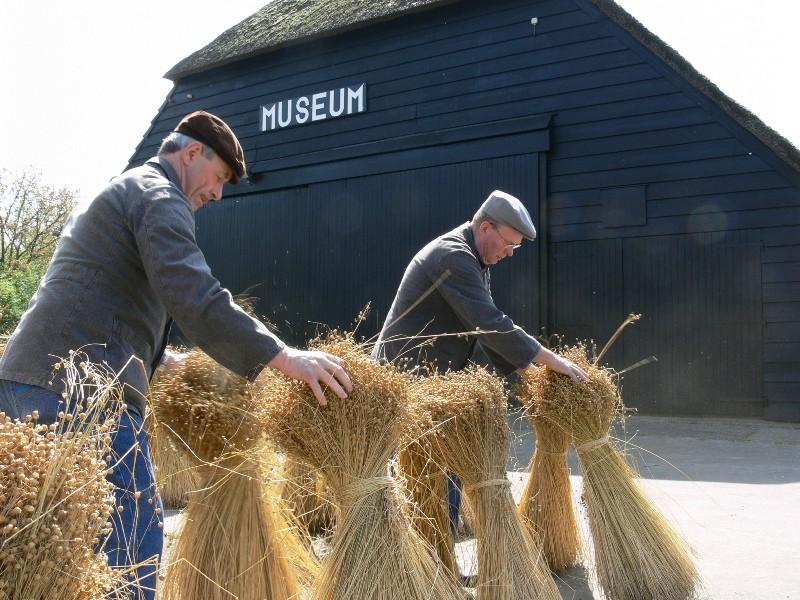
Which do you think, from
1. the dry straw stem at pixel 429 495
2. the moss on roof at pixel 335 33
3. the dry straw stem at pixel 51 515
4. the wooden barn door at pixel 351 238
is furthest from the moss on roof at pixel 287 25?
the dry straw stem at pixel 51 515

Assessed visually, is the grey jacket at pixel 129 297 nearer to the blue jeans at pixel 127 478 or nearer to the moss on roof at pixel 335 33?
the blue jeans at pixel 127 478

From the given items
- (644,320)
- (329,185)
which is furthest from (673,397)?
(329,185)

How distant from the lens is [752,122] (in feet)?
28.5

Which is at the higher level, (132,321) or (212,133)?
(212,133)

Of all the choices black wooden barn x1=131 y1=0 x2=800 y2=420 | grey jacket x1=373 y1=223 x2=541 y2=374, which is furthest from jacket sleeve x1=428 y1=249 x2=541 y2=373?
black wooden barn x1=131 y1=0 x2=800 y2=420

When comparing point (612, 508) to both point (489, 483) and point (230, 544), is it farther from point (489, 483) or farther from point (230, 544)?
point (230, 544)

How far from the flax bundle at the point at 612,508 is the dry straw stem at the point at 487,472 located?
0.46m

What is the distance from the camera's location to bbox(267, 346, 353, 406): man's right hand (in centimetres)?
192

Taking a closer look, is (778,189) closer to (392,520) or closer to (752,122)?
(752,122)

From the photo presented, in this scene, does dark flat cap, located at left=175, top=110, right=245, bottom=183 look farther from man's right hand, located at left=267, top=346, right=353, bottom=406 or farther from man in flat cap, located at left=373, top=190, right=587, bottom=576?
man in flat cap, located at left=373, top=190, right=587, bottom=576

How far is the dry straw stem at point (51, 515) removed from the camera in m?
1.12

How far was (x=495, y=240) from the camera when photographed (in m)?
3.52

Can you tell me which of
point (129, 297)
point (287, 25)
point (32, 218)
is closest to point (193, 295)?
point (129, 297)

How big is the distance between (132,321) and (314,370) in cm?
55
